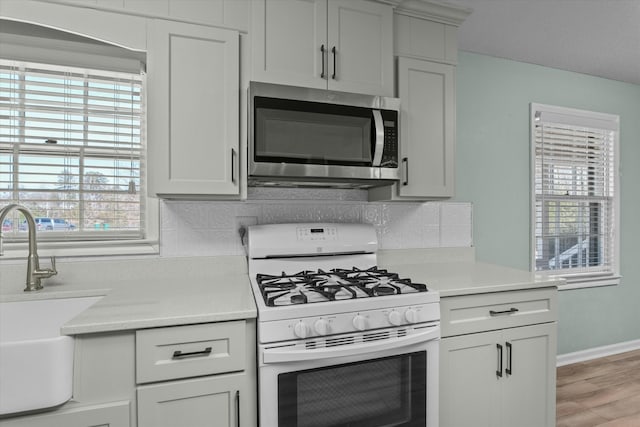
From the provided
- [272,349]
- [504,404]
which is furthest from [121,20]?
[504,404]

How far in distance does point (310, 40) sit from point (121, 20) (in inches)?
32.9

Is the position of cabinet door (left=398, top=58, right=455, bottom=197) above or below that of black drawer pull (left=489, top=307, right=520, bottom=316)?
above

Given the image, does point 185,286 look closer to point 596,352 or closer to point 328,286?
point 328,286

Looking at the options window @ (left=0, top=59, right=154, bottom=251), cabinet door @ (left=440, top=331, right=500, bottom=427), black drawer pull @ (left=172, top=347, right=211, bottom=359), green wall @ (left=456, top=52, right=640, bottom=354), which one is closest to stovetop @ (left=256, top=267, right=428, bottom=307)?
black drawer pull @ (left=172, top=347, right=211, bottom=359)

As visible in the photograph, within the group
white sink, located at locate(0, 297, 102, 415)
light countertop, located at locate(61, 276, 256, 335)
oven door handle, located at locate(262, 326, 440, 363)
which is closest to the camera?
white sink, located at locate(0, 297, 102, 415)

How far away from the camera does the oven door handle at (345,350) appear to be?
1.27 metres

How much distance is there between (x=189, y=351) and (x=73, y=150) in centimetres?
124

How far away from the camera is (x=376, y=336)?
4.65ft

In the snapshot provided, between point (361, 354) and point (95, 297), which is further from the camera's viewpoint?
point (95, 297)

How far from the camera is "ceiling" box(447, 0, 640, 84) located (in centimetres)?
209

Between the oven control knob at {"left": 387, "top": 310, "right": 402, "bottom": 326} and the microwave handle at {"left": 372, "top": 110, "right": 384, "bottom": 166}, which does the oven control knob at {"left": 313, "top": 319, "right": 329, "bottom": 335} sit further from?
the microwave handle at {"left": 372, "top": 110, "right": 384, "bottom": 166}

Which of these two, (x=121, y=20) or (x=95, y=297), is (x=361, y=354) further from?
(x=121, y=20)

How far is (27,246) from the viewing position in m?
1.68

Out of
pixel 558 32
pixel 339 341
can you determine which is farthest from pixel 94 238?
pixel 558 32
